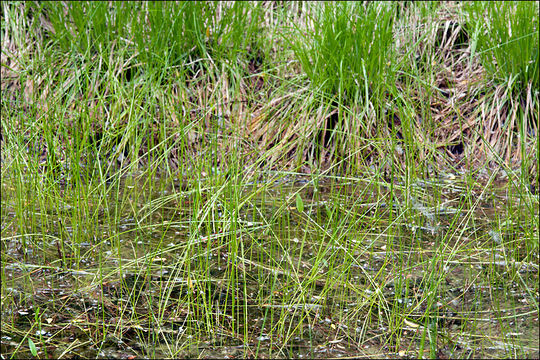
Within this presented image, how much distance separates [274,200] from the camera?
2.46m

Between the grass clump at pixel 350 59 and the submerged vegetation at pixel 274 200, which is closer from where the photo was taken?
the submerged vegetation at pixel 274 200

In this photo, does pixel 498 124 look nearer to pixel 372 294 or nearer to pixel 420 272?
pixel 420 272

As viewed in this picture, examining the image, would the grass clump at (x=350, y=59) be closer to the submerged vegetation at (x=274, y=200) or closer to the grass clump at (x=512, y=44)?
the submerged vegetation at (x=274, y=200)

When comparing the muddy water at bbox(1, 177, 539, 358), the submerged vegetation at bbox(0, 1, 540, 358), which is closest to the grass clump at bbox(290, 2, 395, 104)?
the submerged vegetation at bbox(0, 1, 540, 358)

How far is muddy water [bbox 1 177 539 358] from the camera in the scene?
183 centimetres

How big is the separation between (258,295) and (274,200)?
19.6 inches

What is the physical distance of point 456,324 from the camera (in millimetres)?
1915

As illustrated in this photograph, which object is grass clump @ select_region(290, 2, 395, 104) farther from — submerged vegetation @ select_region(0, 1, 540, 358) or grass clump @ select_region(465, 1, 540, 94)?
grass clump @ select_region(465, 1, 540, 94)

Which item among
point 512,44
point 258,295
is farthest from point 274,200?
point 512,44

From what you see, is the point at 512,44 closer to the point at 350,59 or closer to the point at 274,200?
the point at 350,59

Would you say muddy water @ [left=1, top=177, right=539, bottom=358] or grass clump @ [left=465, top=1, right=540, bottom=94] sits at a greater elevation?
grass clump @ [left=465, top=1, right=540, bottom=94]

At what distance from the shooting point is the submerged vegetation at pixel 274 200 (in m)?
1.91

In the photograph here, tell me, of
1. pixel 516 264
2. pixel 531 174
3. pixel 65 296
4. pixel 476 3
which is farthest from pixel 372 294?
pixel 476 3

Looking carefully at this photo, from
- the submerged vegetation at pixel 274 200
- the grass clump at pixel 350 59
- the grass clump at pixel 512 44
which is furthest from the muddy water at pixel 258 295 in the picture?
the grass clump at pixel 512 44
